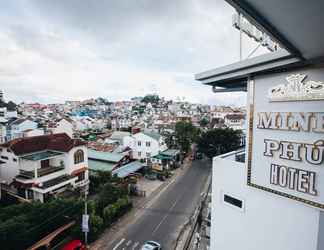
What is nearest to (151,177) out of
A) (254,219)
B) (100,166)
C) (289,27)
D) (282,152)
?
(100,166)

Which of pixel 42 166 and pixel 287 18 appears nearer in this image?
pixel 287 18

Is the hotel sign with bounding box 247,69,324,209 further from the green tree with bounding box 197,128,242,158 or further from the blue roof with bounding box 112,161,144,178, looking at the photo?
the green tree with bounding box 197,128,242,158

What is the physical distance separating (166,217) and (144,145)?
12.9 m

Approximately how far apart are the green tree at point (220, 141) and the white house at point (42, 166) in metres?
16.4

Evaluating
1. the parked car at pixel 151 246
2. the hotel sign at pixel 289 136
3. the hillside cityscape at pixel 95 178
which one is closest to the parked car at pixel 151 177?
the hillside cityscape at pixel 95 178

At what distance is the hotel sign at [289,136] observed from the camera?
3.84 meters

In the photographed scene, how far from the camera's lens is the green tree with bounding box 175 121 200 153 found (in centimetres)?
3112

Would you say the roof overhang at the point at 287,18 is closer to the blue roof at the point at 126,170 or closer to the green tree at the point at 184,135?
the blue roof at the point at 126,170

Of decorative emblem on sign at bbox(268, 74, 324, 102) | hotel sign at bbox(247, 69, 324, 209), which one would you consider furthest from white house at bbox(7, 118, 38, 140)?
decorative emblem on sign at bbox(268, 74, 324, 102)

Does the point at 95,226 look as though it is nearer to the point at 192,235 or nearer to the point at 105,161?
the point at 192,235

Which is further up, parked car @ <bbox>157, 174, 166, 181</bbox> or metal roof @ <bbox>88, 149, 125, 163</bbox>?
metal roof @ <bbox>88, 149, 125, 163</bbox>

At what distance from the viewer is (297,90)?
159 inches

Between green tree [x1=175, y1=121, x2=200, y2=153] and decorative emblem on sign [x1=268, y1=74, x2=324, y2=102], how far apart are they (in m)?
26.6

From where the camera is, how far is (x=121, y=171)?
837 inches
